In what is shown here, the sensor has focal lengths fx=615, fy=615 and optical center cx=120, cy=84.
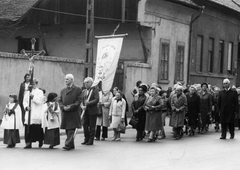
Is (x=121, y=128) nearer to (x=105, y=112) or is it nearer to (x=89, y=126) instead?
(x=105, y=112)

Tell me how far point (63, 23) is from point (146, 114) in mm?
13553

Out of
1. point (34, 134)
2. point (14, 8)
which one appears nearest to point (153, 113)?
point (34, 134)

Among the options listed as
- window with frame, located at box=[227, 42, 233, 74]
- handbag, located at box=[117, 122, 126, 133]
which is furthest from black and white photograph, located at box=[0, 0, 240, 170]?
window with frame, located at box=[227, 42, 233, 74]

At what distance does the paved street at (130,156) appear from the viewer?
12.1 metres

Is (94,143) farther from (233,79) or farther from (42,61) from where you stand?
(233,79)

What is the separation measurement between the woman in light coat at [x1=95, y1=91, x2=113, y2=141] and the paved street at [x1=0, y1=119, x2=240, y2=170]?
1.44ft

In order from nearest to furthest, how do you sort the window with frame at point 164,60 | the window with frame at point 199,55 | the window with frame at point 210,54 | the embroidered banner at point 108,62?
the embroidered banner at point 108,62 < the window with frame at point 164,60 < the window with frame at point 199,55 < the window with frame at point 210,54

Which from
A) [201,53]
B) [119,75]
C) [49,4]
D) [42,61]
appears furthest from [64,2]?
[201,53]

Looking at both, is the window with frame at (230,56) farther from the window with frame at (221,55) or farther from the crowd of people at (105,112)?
the crowd of people at (105,112)

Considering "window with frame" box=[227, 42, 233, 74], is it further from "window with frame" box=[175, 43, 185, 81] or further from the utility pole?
the utility pole

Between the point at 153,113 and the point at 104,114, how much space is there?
4.72 ft

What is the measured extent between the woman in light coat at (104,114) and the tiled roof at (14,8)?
13105 millimetres

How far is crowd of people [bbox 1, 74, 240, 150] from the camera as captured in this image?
1488cm

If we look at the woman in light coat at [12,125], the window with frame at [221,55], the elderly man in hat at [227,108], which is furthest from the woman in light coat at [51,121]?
the window with frame at [221,55]
